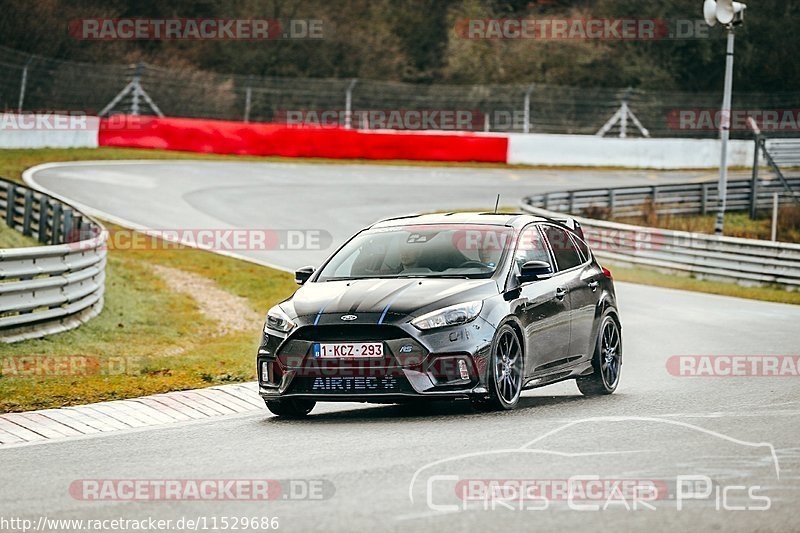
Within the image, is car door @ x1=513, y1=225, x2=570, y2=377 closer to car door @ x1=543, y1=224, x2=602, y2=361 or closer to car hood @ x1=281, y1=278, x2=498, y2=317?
car door @ x1=543, y1=224, x2=602, y2=361

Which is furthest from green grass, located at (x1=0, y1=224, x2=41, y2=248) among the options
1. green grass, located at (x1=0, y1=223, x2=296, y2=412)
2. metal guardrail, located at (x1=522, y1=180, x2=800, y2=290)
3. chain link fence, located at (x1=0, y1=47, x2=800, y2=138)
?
chain link fence, located at (x1=0, y1=47, x2=800, y2=138)

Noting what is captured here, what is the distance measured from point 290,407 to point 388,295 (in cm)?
119

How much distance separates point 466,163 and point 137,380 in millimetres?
34176

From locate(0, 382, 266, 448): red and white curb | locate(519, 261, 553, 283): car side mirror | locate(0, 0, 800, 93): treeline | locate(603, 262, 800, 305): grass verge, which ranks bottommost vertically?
locate(603, 262, 800, 305): grass verge

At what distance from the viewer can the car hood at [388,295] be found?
32.8 feet

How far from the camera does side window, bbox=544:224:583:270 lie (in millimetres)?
11859

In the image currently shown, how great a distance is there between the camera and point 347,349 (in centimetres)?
991

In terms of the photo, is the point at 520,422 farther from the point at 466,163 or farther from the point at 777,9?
the point at 777,9

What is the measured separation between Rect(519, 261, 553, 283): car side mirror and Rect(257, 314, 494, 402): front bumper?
81cm

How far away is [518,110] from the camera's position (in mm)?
50719

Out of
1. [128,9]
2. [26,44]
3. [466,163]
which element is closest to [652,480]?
[466,163]

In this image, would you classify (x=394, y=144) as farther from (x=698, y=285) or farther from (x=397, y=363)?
(x=397, y=363)

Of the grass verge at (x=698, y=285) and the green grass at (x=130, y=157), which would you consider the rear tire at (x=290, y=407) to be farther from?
the green grass at (x=130, y=157)

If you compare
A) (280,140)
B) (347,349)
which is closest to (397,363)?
(347,349)
